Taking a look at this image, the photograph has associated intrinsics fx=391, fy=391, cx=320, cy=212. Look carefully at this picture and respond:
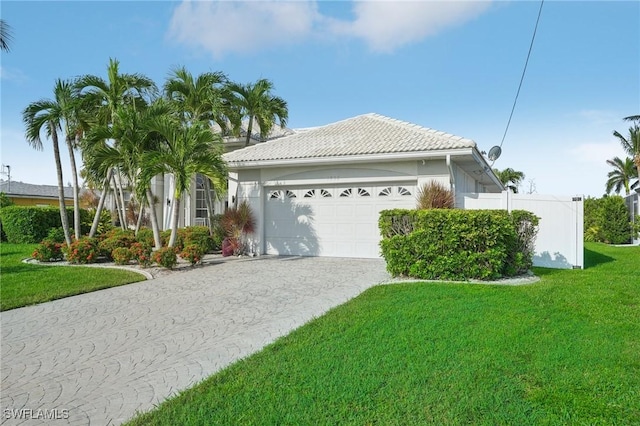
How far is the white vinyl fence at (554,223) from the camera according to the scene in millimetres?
11680

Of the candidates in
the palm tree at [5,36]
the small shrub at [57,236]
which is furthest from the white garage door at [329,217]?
the small shrub at [57,236]

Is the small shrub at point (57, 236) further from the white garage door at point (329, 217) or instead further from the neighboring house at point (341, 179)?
the white garage door at point (329, 217)

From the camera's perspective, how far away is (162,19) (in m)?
11.6

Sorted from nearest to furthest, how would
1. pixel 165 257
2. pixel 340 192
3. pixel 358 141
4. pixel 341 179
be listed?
pixel 165 257
pixel 341 179
pixel 340 192
pixel 358 141

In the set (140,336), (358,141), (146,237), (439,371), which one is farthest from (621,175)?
(140,336)

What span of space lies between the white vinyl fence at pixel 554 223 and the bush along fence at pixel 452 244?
2.68 meters

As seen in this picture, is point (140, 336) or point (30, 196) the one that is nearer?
point (140, 336)

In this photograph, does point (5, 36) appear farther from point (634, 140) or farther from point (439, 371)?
point (634, 140)

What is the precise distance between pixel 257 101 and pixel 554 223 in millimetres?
12244

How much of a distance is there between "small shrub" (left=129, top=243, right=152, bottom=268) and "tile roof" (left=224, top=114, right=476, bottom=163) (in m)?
Answer: 4.55

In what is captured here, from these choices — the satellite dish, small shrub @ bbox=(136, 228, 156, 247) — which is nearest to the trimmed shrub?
small shrub @ bbox=(136, 228, 156, 247)

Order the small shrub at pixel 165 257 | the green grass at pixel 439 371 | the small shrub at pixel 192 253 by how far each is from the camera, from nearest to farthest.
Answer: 1. the green grass at pixel 439 371
2. the small shrub at pixel 165 257
3. the small shrub at pixel 192 253

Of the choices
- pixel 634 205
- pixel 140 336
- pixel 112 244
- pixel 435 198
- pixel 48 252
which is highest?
pixel 435 198

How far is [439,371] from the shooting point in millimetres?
3975
